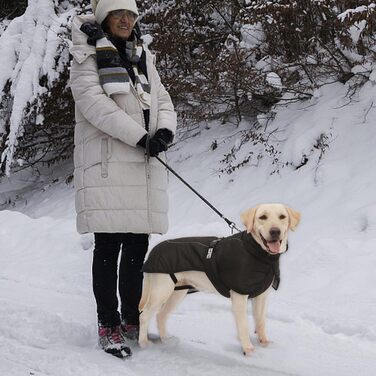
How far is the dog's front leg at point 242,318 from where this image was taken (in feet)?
10.4

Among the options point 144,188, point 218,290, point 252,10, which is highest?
point 252,10

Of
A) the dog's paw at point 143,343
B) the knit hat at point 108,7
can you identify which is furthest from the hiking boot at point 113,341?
the knit hat at point 108,7

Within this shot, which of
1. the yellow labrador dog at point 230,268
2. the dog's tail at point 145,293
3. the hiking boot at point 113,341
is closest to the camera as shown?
the yellow labrador dog at point 230,268

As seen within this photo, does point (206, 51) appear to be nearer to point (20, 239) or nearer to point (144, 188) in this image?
point (20, 239)

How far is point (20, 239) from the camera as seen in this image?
6699 mm

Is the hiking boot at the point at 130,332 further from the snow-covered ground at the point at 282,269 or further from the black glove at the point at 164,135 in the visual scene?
the black glove at the point at 164,135

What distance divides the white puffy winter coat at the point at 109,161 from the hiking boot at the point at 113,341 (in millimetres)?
587

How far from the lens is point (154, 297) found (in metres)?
3.37

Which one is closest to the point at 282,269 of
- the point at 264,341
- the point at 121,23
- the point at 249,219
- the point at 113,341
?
the point at 264,341

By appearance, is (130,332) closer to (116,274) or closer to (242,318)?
(116,274)

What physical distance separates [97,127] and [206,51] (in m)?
4.45

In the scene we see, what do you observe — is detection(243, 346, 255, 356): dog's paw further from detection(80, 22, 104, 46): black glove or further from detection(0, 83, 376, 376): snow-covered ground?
detection(80, 22, 104, 46): black glove

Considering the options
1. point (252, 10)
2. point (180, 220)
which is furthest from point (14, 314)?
point (252, 10)

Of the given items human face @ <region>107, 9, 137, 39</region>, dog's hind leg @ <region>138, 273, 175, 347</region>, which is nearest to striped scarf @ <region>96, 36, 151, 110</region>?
human face @ <region>107, 9, 137, 39</region>
